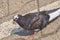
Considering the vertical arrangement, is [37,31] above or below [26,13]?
below

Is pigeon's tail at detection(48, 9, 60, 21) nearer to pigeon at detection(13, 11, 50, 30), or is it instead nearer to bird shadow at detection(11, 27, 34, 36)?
pigeon at detection(13, 11, 50, 30)

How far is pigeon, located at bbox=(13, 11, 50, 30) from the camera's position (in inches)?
79.5

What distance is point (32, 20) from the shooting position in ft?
6.66

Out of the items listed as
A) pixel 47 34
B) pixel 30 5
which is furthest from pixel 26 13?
pixel 47 34

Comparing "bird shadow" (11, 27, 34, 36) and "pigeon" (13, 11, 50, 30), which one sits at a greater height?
"pigeon" (13, 11, 50, 30)

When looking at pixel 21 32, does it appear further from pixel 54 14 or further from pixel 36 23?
pixel 54 14

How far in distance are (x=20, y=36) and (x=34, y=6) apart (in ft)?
Answer: 0.73

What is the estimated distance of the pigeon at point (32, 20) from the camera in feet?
6.63

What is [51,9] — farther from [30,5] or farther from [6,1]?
[6,1]

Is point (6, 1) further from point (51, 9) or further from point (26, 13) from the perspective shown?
point (51, 9)

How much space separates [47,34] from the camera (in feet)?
7.00

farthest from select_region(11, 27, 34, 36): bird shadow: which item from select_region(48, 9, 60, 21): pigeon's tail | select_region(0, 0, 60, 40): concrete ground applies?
A: select_region(48, 9, 60, 21): pigeon's tail

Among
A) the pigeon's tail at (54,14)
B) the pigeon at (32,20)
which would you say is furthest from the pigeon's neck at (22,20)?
the pigeon's tail at (54,14)

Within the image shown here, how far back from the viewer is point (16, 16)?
2027 mm
